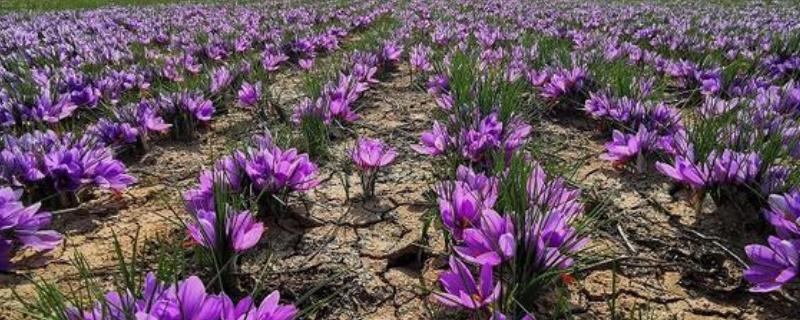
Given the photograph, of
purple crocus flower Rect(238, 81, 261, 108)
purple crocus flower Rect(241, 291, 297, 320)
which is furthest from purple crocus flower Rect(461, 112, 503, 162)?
purple crocus flower Rect(238, 81, 261, 108)

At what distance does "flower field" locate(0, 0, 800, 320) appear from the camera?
1649 millimetres

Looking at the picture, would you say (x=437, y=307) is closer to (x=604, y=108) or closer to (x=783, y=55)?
(x=604, y=108)

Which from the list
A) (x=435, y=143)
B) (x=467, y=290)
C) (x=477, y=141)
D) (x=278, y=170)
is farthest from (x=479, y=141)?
(x=467, y=290)

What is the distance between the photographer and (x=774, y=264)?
5.48 ft

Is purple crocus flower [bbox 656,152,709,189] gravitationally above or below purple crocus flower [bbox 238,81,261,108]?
above

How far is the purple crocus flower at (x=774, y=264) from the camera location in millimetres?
1606

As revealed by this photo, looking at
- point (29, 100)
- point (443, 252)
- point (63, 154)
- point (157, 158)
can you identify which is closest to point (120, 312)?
point (443, 252)

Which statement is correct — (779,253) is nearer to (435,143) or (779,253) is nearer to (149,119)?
(435,143)

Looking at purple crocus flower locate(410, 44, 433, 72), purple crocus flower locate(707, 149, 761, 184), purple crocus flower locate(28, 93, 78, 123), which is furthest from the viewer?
purple crocus flower locate(410, 44, 433, 72)

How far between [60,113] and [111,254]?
68.0 inches

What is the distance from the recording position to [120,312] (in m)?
1.29

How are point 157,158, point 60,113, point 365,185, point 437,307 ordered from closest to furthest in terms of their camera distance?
point 437,307 < point 365,185 < point 157,158 < point 60,113

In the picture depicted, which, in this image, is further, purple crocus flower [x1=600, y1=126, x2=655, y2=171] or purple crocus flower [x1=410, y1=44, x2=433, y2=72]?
purple crocus flower [x1=410, y1=44, x2=433, y2=72]

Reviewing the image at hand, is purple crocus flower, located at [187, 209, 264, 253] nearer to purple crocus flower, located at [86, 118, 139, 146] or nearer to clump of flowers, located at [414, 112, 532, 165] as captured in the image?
clump of flowers, located at [414, 112, 532, 165]
